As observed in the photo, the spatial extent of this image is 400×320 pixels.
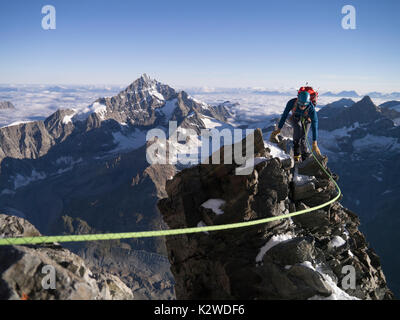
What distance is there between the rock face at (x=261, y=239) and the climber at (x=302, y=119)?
1.34 metres

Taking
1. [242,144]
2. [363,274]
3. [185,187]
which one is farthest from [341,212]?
[185,187]

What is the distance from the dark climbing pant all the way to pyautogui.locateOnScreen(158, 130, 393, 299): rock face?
3.90 ft

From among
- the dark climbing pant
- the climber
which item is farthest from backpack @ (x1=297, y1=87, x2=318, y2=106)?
the dark climbing pant

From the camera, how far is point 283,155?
704 inches

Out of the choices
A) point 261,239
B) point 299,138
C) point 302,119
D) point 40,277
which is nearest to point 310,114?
point 302,119

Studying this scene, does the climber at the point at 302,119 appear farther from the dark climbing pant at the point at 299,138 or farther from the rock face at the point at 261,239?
the rock face at the point at 261,239

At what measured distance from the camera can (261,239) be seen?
1402cm

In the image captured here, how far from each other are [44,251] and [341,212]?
790 inches

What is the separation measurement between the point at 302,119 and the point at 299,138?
167cm

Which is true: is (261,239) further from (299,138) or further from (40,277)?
(40,277)

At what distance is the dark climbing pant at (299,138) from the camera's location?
18.8 metres

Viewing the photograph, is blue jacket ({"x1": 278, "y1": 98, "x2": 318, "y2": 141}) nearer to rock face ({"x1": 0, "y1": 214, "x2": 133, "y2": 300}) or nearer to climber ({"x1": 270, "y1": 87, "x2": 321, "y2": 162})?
climber ({"x1": 270, "y1": 87, "x2": 321, "y2": 162})

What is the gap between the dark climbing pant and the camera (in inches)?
741

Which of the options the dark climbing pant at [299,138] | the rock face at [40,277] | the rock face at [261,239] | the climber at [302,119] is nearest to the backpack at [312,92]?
the climber at [302,119]
